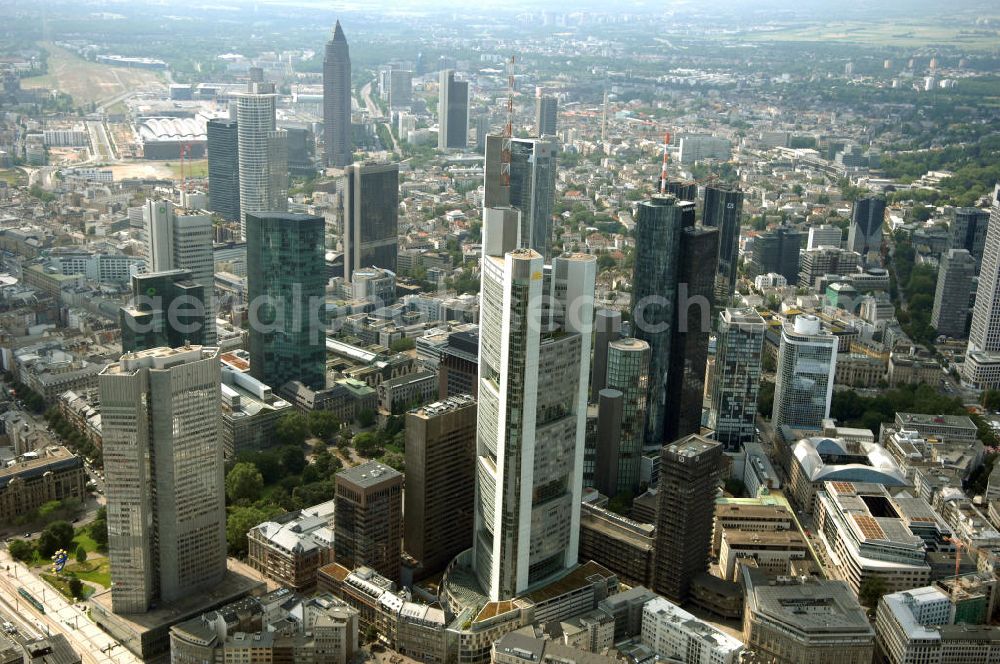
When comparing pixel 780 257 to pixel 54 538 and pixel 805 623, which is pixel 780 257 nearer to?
pixel 805 623

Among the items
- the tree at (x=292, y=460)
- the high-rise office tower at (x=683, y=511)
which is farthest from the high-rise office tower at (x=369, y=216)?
the high-rise office tower at (x=683, y=511)

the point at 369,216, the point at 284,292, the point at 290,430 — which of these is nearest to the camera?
the point at 290,430

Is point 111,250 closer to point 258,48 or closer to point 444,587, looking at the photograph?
point 444,587

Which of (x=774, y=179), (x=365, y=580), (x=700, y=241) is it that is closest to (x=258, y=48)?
(x=774, y=179)

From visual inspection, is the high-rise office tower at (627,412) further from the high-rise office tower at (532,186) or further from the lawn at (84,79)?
the lawn at (84,79)

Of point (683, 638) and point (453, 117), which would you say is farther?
point (453, 117)

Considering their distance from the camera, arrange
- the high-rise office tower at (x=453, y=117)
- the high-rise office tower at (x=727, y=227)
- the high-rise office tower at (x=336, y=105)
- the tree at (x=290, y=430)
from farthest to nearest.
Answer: the high-rise office tower at (x=453, y=117), the high-rise office tower at (x=336, y=105), the high-rise office tower at (x=727, y=227), the tree at (x=290, y=430)

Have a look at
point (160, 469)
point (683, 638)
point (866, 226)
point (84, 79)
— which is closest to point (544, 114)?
point (866, 226)

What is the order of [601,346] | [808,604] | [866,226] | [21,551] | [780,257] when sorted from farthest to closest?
[866,226], [780,257], [601,346], [21,551], [808,604]
